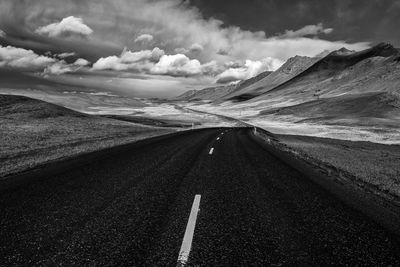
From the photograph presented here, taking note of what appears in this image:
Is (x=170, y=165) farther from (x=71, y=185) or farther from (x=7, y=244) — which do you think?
(x=7, y=244)

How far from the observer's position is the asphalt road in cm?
477

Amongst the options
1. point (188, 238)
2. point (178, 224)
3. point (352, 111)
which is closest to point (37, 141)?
point (178, 224)

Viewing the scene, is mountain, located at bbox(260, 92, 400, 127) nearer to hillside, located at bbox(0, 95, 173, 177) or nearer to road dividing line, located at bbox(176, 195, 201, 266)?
hillside, located at bbox(0, 95, 173, 177)

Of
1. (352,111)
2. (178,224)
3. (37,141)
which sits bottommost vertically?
(37,141)

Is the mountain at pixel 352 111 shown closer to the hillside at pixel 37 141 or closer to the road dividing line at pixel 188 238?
the hillside at pixel 37 141

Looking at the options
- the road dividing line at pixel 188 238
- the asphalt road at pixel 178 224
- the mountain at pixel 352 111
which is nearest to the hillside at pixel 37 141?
the asphalt road at pixel 178 224

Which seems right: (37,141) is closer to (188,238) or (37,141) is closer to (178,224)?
(178,224)

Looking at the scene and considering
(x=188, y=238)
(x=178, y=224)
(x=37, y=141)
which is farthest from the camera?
(x=37, y=141)

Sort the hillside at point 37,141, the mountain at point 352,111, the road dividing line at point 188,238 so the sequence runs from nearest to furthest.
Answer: the road dividing line at point 188,238, the hillside at point 37,141, the mountain at point 352,111

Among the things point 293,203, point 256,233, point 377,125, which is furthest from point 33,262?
point 377,125

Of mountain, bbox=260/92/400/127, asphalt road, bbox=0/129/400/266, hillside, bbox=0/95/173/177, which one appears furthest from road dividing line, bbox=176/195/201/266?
mountain, bbox=260/92/400/127

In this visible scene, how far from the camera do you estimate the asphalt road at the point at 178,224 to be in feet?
15.6

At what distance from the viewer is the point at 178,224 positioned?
605 cm

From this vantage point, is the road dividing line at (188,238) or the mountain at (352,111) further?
the mountain at (352,111)
